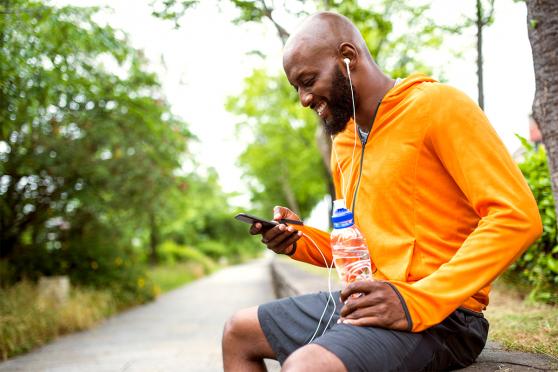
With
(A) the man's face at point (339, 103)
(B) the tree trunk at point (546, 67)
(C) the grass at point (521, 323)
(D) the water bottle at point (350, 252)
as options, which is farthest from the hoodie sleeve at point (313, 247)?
(B) the tree trunk at point (546, 67)

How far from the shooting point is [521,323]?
362cm

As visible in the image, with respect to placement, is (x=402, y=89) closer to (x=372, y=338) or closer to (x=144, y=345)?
(x=372, y=338)

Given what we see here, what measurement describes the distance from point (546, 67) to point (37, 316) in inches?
306

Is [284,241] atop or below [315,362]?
atop

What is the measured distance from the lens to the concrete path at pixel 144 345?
18.6ft

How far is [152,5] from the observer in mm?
5305

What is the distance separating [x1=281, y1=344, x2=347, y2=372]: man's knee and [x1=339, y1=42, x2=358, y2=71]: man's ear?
117 centimetres

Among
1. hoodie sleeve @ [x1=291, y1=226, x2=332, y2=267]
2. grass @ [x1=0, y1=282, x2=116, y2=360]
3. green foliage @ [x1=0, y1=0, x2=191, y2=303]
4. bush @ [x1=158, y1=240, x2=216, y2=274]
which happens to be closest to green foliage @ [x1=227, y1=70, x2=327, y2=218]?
bush @ [x1=158, y1=240, x2=216, y2=274]

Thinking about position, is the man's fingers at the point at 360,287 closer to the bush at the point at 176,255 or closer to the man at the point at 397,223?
the man at the point at 397,223

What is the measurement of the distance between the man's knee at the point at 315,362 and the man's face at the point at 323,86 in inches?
40.7

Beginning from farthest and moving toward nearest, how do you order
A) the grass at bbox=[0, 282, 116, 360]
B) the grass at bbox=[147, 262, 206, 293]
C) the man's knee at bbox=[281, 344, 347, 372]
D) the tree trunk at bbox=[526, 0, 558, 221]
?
the grass at bbox=[147, 262, 206, 293] → the grass at bbox=[0, 282, 116, 360] → the tree trunk at bbox=[526, 0, 558, 221] → the man's knee at bbox=[281, 344, 347, 372]

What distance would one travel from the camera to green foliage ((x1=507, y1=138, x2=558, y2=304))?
14.6 ft

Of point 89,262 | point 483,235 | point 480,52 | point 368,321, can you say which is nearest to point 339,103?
point 483,235

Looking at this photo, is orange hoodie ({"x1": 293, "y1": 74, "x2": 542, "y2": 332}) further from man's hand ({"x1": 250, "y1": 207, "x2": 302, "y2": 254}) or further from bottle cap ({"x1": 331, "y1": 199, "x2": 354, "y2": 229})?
man's hand ({"x1": 250, "y1": 207, "x2": 302, "y2": 254})
